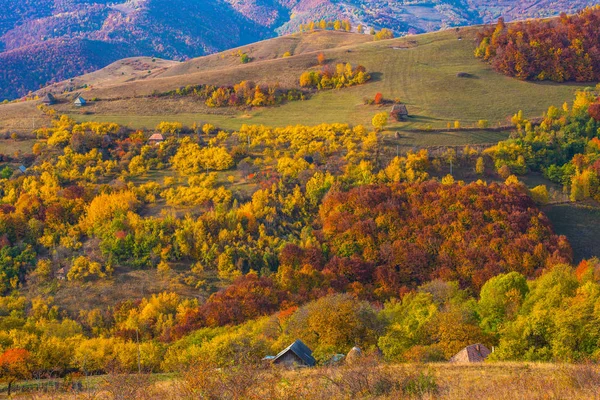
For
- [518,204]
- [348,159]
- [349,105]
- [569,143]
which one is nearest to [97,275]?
[348,159]

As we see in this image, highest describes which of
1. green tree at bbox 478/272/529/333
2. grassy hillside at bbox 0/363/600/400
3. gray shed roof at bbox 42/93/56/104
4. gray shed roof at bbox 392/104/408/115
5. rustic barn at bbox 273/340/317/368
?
gray shed roof at bbox 42/93/56/104

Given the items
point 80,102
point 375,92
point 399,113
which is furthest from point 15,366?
point 375,92

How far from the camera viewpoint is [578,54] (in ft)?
308

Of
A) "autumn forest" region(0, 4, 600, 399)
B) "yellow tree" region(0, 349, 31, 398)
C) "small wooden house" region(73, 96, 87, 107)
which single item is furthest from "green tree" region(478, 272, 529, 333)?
"small wooden house" region(73, 96, 87, 107)

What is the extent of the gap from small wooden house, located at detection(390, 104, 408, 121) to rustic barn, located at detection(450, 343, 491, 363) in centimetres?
4958

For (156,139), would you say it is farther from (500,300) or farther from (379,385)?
(379,385)

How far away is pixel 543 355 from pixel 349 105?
195ft

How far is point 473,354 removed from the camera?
96.2 feet

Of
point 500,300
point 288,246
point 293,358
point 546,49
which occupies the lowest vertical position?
point 288,246

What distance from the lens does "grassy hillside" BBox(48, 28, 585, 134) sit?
79812mm

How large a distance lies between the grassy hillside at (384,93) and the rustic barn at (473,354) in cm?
4669

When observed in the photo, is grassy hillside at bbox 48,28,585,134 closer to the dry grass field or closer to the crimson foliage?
the dry grass field

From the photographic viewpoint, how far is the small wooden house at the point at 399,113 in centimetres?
7644

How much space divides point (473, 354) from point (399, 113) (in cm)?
5122
